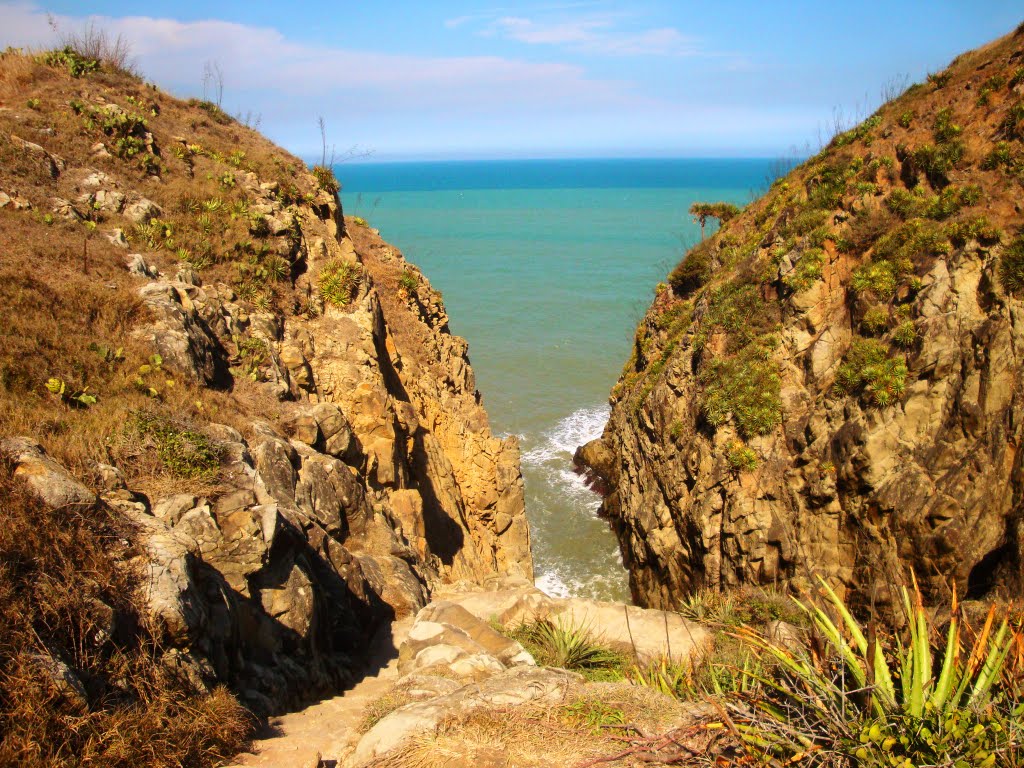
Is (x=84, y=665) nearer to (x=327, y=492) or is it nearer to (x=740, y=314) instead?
(x=327, y=492)

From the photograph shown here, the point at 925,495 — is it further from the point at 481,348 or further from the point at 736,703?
the point at 481,348

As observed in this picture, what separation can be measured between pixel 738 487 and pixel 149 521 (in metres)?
14.1

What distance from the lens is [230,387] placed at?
41.1ft

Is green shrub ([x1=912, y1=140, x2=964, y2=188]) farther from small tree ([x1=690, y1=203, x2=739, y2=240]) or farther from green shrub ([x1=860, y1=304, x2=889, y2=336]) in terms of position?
small tree ([x1=690, y1=203, x2=739, y2=240])

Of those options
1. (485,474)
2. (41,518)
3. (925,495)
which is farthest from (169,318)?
(925,495)

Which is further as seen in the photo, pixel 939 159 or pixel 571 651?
pixel 939 159

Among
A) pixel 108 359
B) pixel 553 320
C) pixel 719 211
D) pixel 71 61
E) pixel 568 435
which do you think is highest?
pixel 71 61

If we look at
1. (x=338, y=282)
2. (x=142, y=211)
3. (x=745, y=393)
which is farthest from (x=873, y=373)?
(x=142, y=211)

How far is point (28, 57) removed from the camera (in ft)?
60.8

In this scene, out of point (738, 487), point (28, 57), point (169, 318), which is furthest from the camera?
point (28, 57)

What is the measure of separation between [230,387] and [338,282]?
507cm

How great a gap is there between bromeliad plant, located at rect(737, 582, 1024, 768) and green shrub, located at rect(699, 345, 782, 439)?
39.3 feet

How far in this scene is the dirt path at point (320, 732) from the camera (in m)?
5.94

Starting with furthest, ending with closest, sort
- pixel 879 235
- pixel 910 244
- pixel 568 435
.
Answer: pixel 568 435 → pixel 879 235 → pixel 910 244
